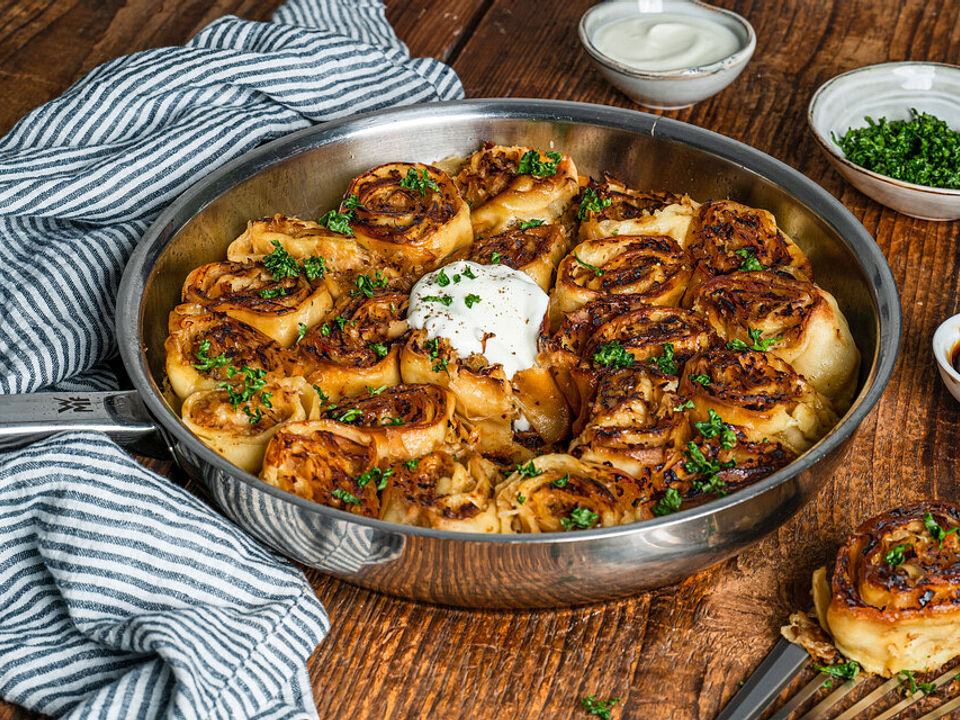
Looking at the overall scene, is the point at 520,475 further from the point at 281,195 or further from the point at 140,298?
the point at 281,195

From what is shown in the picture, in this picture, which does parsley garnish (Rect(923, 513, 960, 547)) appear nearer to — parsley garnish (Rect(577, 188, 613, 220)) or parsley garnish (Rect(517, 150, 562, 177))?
parsley garnish (Rect(577, 188, 613, 220))

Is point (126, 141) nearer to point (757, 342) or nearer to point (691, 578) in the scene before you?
point (757, 342)


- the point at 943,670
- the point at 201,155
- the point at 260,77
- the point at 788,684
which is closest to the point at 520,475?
the point at 788,684

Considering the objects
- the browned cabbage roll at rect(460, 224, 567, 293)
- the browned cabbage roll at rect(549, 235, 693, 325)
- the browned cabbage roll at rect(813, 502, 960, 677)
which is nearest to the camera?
the browned cabbage roll at rect(813, 502, 960, 677)

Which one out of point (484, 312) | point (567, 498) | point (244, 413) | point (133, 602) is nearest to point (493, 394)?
point (484, 312)

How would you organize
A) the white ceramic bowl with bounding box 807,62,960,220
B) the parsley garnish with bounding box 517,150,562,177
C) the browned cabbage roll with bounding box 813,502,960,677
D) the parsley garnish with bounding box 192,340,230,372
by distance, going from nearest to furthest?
the browned cabbage roll with bounding box 813,502,960,677 < the parsley garnish with bounding box 192,340,230,372 < the parsley garnish with bounding box 517,150,562,177 < the white ceramic bowl with bounding box 807,62,960,220

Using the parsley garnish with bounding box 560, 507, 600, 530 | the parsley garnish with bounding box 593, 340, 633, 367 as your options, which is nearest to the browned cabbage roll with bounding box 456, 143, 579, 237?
the parsley garnish with bounding box 593, 340, 633, 367

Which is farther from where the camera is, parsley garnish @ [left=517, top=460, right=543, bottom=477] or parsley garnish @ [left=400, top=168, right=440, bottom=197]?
parsley garnish @ [left=400, top=168, right=440, bottom=197]
